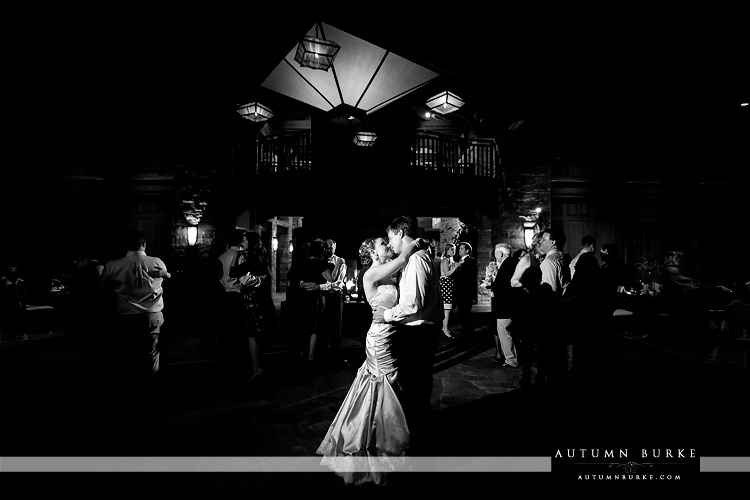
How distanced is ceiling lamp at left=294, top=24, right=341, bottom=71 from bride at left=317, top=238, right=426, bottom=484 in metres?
3.53

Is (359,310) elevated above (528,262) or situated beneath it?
situated beneath

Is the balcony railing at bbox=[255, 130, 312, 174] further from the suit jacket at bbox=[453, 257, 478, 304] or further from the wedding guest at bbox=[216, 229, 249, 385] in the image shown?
the wedding guest at bbox=[216, 229, 249, 385]

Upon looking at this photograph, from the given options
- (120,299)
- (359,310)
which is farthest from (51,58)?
(359,310)

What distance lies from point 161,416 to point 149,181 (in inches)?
380

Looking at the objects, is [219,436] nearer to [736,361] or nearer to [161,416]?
[161,416]

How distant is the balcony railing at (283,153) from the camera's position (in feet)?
34.1

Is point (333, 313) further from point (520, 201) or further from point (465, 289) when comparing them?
point (520, 201)

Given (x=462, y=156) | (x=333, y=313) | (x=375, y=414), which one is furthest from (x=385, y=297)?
(x=462, y=156)

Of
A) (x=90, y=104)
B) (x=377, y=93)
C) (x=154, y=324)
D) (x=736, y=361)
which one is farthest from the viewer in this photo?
(x=377, y=93)

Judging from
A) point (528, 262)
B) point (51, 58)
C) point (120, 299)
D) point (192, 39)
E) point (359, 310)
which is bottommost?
point (359, 310)

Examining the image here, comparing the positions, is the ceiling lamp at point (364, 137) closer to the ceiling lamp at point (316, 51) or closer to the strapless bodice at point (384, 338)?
the ceiling lamp at point (316, 51)

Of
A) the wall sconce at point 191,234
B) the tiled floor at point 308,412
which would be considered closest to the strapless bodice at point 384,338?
the tiled floor at point 308,412

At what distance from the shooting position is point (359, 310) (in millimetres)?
7434

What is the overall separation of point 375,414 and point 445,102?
5.74 m
